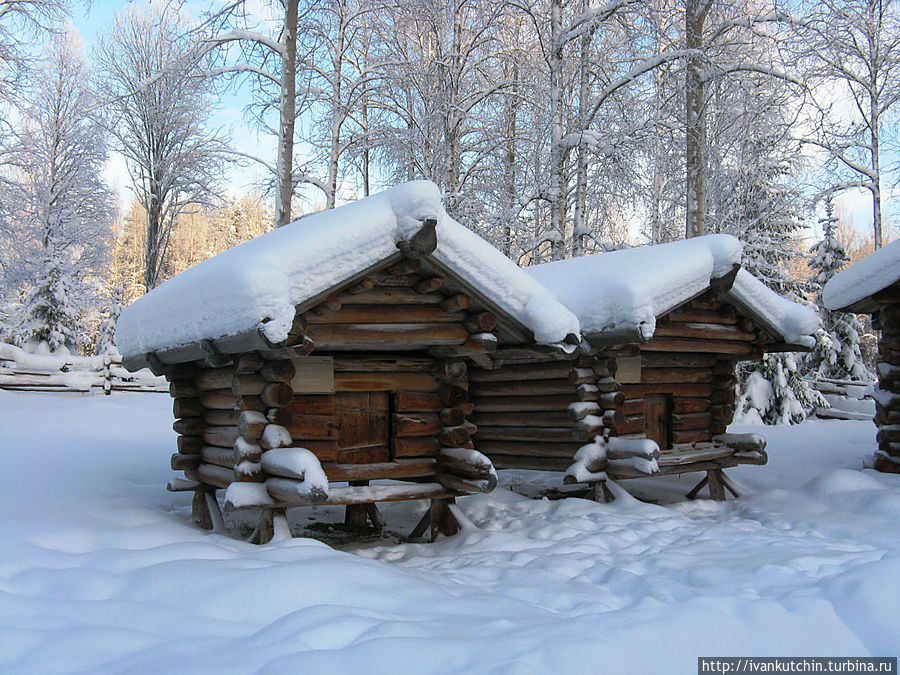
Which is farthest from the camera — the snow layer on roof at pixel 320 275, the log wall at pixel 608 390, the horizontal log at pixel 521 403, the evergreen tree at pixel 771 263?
the evergreen tree at pixel 771 263

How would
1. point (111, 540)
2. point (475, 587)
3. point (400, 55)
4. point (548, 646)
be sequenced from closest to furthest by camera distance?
point (548, 646), point (475, 587), point (111, 540), point (400, 55)

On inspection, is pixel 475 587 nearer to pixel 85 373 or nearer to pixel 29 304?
pixel 85 373

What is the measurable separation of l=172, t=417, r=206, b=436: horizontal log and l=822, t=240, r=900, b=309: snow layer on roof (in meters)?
8.60

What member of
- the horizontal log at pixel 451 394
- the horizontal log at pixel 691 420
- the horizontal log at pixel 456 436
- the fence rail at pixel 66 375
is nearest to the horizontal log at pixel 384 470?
the horizontal log at pixel 456 436

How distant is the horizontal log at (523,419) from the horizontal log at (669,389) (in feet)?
2.26

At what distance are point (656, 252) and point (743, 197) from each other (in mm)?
12890

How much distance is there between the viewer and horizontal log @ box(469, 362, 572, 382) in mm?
8656

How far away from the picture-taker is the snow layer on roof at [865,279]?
8.91 m

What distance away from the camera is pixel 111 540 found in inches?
216

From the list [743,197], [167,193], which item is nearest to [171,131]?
[167,193]

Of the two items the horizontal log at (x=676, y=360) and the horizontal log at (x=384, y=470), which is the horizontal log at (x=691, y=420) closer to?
the horizontal log at (x=676, y=360)

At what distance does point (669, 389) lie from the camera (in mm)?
9508

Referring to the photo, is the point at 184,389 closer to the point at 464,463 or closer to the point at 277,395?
the point at 277,395

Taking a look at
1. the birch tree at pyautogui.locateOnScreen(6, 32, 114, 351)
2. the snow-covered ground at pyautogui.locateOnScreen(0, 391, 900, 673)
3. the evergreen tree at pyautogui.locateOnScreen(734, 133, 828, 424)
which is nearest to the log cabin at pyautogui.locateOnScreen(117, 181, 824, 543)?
the snow-covered ground at pyautogui.locateOnScreen(0, 391, 900, 673)
